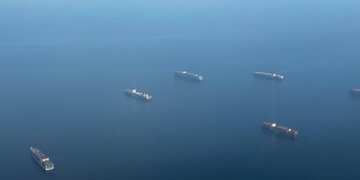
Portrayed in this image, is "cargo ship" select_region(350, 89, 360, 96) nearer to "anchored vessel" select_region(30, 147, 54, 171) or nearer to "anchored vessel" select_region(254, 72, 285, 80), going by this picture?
"anchored vessel" select_region(254, 72, 285, 80)

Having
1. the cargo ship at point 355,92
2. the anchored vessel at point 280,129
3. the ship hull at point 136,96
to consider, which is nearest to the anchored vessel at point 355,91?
the cargo ship at point 355,92

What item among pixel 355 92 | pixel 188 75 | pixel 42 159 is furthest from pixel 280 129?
pixel 42 159

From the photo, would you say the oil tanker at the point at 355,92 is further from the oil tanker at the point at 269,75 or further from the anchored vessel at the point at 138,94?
the anchored vessel at the point at 138,94

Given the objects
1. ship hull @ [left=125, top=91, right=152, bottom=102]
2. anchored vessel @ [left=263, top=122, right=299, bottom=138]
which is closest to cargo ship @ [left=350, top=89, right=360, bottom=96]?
anchored vessel @ [left=263, top=122, right=299, bottom=138]

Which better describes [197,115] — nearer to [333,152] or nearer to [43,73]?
A: [333,152]

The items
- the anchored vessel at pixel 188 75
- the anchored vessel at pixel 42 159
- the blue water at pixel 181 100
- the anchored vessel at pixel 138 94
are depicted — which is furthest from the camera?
the anchored vessel at pixel 188 75
